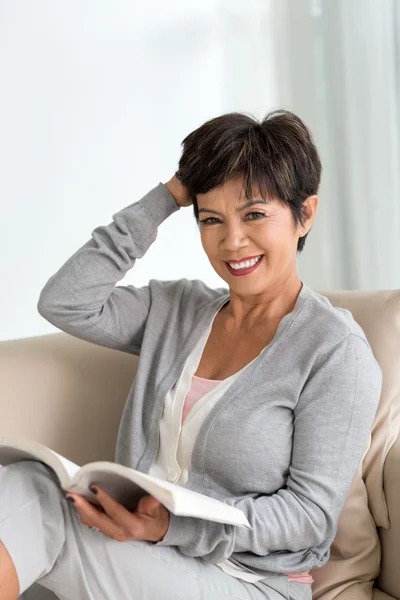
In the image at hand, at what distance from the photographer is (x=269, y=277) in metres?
1.59

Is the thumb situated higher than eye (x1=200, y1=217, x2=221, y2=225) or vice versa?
eye (x1=200, y1=217, x2=221, y2=225)

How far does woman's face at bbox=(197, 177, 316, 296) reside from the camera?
60.9 inches

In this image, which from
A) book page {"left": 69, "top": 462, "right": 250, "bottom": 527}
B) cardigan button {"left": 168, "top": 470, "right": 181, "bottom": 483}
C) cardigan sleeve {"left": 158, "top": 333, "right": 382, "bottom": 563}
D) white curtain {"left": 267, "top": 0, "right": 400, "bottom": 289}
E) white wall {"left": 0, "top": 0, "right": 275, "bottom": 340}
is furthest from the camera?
white wall {"left": 0, "top": 0, "right": 275, "bottom": 340}

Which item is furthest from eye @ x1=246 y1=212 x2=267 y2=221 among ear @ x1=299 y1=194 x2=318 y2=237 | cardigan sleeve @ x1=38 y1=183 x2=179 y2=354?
cardigan sleeve @ x1=38 y1=183 x2=179 y2=354

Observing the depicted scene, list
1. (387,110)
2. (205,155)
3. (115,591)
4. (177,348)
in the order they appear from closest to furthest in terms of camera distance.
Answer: (115,591) < (205,155) < (177,348) < (387,110)

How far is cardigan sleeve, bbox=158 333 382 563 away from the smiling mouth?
0.23m

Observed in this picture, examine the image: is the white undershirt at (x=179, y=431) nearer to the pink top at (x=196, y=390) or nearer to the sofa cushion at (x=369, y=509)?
the pink top at (x=196, y=390)

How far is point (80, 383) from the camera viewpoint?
1.84m

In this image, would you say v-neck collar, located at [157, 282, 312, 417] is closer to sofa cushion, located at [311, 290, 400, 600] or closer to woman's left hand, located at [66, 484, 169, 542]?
sofa cushion, located at [311, 290, 400, 600]

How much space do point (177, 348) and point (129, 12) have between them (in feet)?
7.10

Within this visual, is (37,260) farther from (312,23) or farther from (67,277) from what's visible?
(67,277)

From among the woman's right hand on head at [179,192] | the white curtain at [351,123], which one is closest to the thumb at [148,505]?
the woman's right hand on head at [179,192]

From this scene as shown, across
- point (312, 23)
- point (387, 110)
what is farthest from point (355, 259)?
point (312, 23)

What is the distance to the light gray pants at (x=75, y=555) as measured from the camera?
4.09ft
